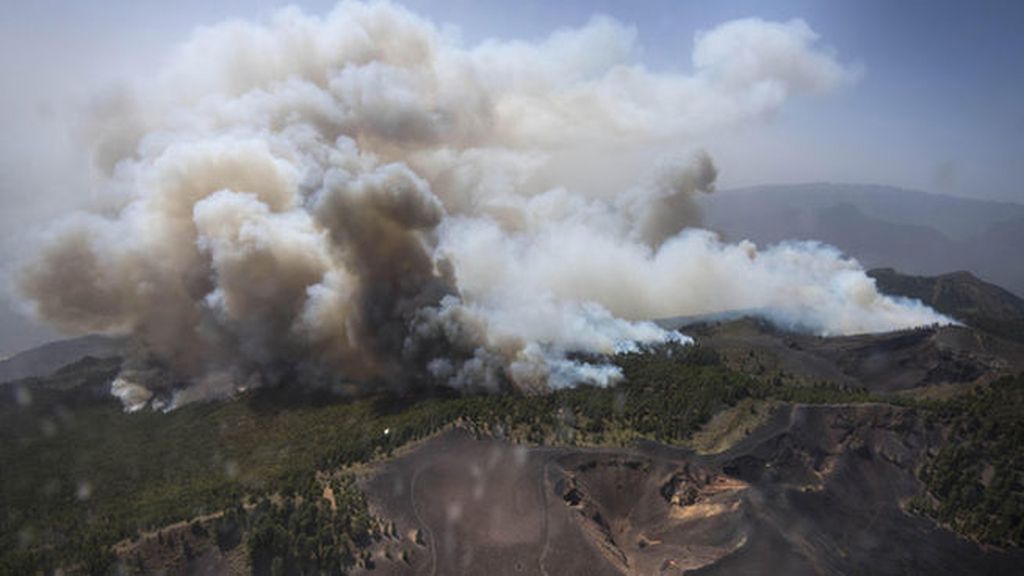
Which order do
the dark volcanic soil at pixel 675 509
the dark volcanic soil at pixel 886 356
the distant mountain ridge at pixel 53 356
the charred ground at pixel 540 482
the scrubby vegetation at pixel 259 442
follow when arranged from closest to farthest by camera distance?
the dark volcanic soil at pixel 675 509 → the charred ground at pixel 540 482 → the scrubby vegetation at pixel 259 442 → the dark volcanic soil at pixel 886 356 → the distant mountain ridge at pixel 53 356

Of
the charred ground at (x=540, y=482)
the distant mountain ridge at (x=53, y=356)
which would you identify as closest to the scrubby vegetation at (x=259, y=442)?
the charred ground at (x=540, y=482)

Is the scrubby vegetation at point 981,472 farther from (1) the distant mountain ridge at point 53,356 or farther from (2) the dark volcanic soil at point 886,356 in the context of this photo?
(1) the distant mountain ridge at point 53,356

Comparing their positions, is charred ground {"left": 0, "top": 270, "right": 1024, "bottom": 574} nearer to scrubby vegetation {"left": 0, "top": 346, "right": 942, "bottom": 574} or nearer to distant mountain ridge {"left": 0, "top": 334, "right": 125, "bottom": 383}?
scrubby vegetation {"left": 0, "top": 346, "right": 942, "bottom": 574}

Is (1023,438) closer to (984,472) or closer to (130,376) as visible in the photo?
(984,472)

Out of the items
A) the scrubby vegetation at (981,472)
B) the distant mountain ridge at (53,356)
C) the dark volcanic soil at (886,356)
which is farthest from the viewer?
the distant mountain ridge at (53,356)

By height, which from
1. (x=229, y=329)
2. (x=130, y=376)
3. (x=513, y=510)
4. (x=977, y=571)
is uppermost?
(x=229, y=329)

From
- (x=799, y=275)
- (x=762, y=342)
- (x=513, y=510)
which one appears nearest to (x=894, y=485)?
(x=513, y=510)

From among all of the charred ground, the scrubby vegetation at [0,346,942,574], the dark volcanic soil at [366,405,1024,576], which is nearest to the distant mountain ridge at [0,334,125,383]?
the scrubby vegetation at [0,346,942,574]
